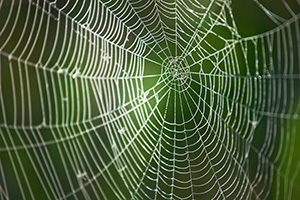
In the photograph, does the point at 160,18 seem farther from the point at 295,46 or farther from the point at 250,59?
the point at 295,46

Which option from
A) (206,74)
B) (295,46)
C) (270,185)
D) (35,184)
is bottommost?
(35,184)

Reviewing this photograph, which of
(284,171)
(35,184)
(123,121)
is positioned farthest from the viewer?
(35,184)

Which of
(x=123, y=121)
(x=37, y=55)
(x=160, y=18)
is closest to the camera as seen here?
(x=123, y=121)

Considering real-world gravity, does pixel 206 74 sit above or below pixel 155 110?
above

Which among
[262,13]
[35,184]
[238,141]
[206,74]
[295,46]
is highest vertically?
[262,13]

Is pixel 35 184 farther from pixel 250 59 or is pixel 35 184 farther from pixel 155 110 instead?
pixel 250 59

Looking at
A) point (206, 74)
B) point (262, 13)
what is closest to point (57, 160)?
point (206, 74)

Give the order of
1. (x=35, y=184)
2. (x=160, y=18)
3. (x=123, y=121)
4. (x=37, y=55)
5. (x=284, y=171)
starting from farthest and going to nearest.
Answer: (x=37, y=55)
(x=35, y=184)
(x=160, y=18)
(x=123, y=121)
(x=284, y=171)

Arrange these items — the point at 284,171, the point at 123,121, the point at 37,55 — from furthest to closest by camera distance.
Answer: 1. the point at 37,55
2. the point at 123,121
3. the point at 284,171

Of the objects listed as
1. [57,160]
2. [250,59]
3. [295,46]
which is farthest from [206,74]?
[57,160]

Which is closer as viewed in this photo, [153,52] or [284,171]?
[284,171]
